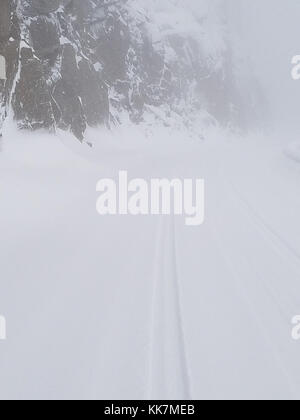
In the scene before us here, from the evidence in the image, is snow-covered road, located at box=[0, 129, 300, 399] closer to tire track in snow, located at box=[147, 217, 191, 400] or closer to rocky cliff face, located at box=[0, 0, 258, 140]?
tire track in snow, located at box=[147, 217, 191, 400]

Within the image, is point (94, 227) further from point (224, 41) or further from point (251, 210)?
point (224, 41)

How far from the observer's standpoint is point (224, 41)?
71500 mm

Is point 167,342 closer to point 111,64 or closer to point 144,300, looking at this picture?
point 144,300

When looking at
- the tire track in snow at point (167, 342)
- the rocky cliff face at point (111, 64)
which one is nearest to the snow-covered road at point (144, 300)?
the tire track in snow at point (167, 342)

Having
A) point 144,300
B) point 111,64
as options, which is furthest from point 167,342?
point 111,64

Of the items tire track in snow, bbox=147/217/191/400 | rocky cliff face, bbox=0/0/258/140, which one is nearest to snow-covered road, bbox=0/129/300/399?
tire track in snow, bbox=147/217/191/400

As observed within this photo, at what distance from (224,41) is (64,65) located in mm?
57096

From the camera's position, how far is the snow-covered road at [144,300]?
3.65 metres

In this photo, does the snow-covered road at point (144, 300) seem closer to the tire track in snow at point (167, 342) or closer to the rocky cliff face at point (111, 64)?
the tire track in snow at point (167, 342)

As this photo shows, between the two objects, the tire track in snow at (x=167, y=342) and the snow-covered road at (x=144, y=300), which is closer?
the tire track in snow at (x=167, y=342)

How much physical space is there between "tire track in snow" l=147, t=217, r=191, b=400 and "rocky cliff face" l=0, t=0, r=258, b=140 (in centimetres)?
921

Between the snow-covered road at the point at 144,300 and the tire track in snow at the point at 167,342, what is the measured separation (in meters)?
0.01
